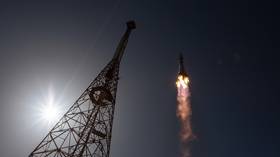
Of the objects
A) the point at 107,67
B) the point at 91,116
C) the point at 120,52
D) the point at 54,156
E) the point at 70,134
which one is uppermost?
the point at 120,52

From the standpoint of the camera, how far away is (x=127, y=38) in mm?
55781

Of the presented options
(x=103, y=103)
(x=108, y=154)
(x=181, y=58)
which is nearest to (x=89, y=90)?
(x=103, y=103)

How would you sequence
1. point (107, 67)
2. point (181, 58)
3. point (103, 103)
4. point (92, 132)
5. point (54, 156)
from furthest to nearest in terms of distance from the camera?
point (181, 58) → point (107, 67) → point (103, 103) → point (92, 132) → point (54, 156)

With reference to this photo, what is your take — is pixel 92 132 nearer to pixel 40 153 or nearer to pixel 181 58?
pixel 40 153

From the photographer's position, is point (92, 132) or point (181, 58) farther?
point (181, 58)

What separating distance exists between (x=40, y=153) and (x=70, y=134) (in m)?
3.81

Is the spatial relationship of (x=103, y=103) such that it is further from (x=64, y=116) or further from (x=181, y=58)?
(x=181, y=58)

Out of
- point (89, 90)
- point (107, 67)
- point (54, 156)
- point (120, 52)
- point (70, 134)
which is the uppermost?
point (120, 52)

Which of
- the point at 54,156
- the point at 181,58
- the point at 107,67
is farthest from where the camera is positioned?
the point at 181,58

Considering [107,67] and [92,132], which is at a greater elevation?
[107,67]

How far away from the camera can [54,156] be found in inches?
1554

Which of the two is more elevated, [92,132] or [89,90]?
[89,90]

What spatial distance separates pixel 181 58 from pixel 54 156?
→ 24.8 metres

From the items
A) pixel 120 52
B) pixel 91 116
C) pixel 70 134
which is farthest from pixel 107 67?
pixel 70 134
